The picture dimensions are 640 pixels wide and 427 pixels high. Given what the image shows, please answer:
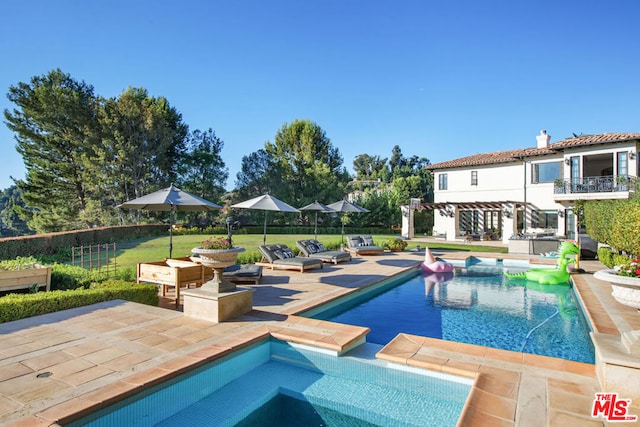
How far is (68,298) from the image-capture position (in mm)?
7020

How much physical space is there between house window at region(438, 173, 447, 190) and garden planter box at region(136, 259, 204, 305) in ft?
81.2

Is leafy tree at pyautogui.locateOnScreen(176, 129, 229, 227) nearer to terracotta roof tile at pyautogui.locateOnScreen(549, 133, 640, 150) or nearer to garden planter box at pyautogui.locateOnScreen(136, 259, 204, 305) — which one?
garden planter box at pyautogui.locateOnScreen(136, 259, 204, 305)

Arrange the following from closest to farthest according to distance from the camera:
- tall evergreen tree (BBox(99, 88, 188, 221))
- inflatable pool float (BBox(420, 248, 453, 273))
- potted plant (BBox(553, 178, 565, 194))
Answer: inflatable pool float (BBox(420, 248, 453, 273))
potted plant (BBox(553, 178, 565, 194))
tall evergreen tree (BBox(99, 88, 188, 221))

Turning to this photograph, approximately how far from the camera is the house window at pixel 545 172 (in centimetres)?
2375

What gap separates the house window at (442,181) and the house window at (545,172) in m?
6.20

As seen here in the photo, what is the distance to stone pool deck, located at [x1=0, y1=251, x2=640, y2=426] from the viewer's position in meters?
3.42

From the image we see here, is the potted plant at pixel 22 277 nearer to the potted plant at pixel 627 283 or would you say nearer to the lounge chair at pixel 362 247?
the potted plant at pixel 627 283

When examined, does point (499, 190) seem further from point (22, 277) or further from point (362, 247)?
point (22, 277)

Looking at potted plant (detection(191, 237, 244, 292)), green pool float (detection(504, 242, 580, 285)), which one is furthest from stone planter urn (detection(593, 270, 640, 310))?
green pool float (detection(504, 242, 580, 285))

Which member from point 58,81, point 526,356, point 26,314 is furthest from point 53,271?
point 58,81

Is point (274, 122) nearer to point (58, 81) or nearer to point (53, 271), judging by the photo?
point (58, 81)

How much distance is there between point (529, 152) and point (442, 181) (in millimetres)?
6587

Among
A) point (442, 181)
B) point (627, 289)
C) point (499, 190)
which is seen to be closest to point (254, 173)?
point (442, 181)

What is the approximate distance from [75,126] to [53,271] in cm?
2769
